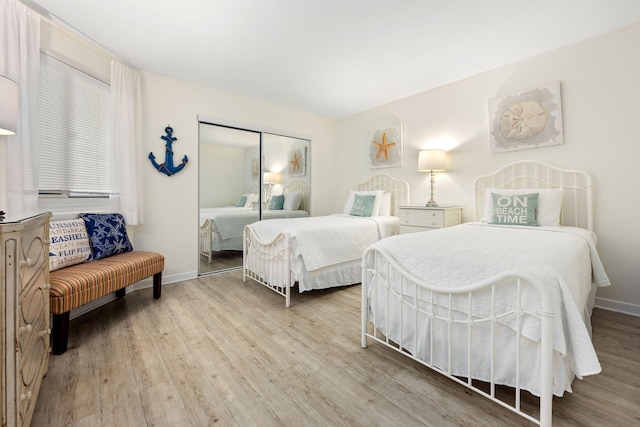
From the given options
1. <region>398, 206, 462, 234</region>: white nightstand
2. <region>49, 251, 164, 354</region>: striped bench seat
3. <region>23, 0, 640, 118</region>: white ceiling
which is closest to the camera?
<region>49, 251, 164, 354</region>: striped bench seat

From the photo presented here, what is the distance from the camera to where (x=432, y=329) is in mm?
1497

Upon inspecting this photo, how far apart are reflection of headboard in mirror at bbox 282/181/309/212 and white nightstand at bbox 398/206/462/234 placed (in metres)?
1.76

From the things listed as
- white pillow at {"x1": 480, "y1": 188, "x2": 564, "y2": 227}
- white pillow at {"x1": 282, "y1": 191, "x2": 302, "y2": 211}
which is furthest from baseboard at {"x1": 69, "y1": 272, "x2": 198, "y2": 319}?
white pillow at {"x1": 480, "y1": 188, "x2": 564, "y2": 227}

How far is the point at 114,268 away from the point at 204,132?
2.03 m

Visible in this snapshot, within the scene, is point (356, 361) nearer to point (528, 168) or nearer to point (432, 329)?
point (432, 329)

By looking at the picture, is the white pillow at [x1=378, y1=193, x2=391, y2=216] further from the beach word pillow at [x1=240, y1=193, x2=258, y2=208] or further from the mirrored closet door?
the beach word pillow at [x1=240, y1=193, x2=258, y2=208]

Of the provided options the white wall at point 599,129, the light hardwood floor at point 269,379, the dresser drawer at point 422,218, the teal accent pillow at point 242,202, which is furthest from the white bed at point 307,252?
the white wall at point 599,129

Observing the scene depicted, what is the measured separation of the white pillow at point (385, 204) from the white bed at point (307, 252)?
1.47ft

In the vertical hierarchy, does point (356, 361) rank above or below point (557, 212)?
below

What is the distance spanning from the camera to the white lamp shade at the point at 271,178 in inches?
162

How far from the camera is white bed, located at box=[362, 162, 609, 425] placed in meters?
1.08

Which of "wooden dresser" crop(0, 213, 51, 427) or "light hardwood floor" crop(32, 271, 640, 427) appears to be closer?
"wooden dresser" crop(0, 213, 51, 427)

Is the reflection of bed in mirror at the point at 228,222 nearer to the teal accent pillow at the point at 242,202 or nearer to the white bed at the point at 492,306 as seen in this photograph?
the teal accent pillow at the point at 242,202

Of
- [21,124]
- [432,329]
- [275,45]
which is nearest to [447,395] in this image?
[432,329]
